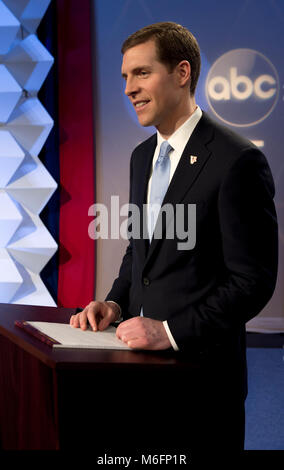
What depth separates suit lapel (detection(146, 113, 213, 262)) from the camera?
44.2 inches

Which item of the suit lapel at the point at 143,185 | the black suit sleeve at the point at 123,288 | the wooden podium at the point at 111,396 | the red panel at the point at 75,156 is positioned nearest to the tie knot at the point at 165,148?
the suit lapel at the point at 143,185

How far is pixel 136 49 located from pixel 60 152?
2983 mm

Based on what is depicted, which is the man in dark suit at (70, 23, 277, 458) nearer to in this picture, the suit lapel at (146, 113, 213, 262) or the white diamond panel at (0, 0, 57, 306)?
the suit lapel at (146, 113, 213, 262)

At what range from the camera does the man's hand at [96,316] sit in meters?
1.15

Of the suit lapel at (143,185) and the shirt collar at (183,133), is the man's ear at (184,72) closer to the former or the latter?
the shirt collar at (183,133)

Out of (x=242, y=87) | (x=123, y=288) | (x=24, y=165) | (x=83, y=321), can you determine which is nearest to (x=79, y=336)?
(x=83, y=321)

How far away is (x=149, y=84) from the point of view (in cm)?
114

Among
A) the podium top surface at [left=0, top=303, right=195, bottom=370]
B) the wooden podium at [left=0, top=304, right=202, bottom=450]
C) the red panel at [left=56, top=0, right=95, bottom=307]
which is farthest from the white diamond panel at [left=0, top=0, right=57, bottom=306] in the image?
the wooden podium at [left=0, top=304, right=202, bottom=450]

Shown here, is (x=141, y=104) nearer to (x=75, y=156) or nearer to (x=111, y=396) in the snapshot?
(x=111, y=396)

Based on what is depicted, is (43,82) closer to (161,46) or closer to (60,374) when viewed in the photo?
(161,46)

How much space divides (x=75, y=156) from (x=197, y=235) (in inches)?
122

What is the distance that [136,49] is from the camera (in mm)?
1140

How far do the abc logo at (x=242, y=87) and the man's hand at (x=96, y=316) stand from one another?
3340 millimetres

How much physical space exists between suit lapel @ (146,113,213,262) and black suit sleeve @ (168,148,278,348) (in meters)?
0.09
